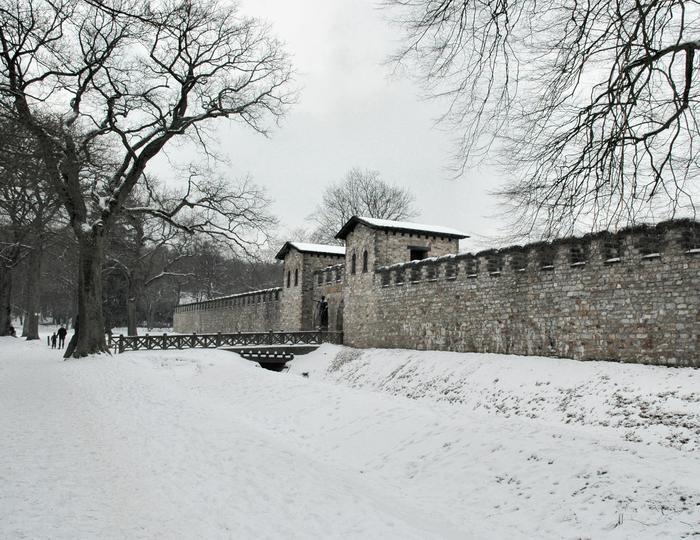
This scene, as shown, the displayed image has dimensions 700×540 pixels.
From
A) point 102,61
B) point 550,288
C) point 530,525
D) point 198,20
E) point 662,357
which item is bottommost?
point 530,525

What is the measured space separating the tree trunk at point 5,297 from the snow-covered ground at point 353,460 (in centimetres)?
1944

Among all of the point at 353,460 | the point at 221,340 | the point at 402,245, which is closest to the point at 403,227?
the point at 402,245

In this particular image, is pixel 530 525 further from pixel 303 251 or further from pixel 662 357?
pixel 303 251

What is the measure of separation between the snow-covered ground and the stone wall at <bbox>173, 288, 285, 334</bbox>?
2016 cm

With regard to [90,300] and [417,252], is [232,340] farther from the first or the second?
[417,252]

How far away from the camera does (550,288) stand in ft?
46.4

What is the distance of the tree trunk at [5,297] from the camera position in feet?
95.1

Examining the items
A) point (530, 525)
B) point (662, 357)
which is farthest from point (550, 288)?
point (530, 525)

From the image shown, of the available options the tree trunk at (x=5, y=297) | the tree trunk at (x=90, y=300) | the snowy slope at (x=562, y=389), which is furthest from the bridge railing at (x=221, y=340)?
the tree trunk at (x=5, y=297)

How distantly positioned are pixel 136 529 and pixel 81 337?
1701cm

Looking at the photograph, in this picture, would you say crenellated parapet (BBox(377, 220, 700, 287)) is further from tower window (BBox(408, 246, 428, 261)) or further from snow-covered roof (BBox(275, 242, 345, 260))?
snow-covered roof (BBox(275, 242, 345, 260))

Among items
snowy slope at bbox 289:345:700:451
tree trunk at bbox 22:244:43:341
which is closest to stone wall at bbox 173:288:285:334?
tree trunk at bbox 22:244:43:341

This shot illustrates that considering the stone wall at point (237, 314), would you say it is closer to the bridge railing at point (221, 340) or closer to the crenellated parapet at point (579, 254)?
the bridge railing at point (221, 340)

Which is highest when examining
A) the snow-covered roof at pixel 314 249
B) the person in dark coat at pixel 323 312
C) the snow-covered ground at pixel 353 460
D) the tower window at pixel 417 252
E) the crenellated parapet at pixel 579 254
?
the snow-covered roof at pixel 314 249
